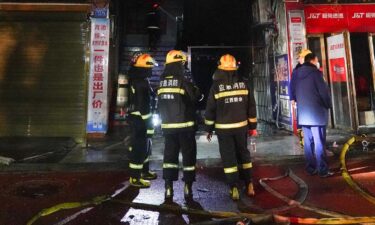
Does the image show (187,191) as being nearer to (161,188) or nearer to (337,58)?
(161,188)

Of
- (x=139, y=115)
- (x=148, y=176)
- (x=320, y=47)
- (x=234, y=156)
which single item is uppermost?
(x=320, y=47)

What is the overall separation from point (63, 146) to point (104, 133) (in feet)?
5.01

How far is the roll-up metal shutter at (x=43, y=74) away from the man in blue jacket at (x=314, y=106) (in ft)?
21.5

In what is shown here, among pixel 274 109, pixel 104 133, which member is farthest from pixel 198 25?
pixel 104 133

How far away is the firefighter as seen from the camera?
4.94 meters

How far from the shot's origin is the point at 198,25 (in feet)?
53.1

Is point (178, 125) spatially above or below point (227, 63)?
below

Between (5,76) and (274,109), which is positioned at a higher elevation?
(5,76)

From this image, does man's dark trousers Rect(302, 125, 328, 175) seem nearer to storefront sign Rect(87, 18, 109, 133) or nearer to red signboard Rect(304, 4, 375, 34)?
red signboard Rect(304, 4, 375, 34)

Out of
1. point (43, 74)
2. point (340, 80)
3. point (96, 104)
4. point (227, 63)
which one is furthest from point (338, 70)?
point (43, 74)

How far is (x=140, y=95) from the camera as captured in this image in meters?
5.71

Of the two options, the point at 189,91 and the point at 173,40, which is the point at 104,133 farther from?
the point at 173,40

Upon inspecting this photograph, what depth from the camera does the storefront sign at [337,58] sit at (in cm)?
991

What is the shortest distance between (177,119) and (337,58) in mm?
7193
